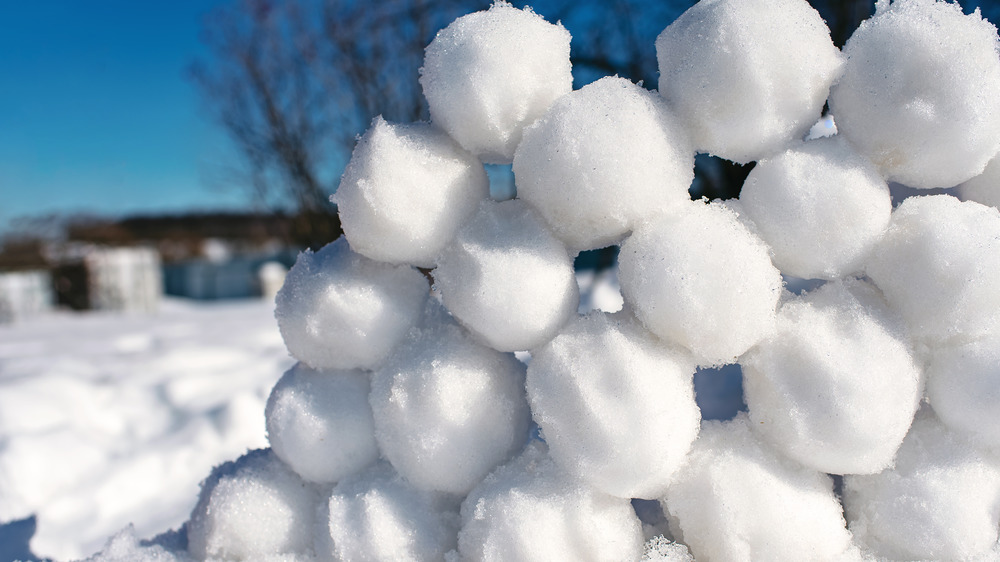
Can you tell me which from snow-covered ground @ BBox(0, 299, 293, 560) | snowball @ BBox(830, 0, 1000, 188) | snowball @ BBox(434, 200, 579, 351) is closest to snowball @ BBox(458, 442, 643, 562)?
snowball @ BBox(434, 200, 579, 351)

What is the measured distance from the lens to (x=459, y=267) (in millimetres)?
672

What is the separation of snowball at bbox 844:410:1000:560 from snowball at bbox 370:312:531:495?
0.39 m

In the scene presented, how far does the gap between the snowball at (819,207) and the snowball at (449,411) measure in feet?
1.07

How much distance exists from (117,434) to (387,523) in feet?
5.61

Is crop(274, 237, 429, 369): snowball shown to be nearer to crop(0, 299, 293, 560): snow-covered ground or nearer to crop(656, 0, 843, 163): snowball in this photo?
crop(656, 0, 843, 163): snowball

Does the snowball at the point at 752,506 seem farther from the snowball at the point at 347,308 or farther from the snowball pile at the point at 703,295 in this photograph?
the snowball at the point at 347,308

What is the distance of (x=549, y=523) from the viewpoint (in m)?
0.63

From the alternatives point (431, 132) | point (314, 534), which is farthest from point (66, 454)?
point (431, 132)

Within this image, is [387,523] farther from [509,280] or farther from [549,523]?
[509,280]

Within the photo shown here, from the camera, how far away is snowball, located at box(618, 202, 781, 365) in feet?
1.99

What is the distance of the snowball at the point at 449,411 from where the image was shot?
680 millimetres

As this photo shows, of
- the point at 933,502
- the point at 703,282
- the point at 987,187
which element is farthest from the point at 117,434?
the point at 987,187

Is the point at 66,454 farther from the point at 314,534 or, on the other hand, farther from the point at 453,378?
the point at 453,378

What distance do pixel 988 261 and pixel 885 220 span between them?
0.10 m
